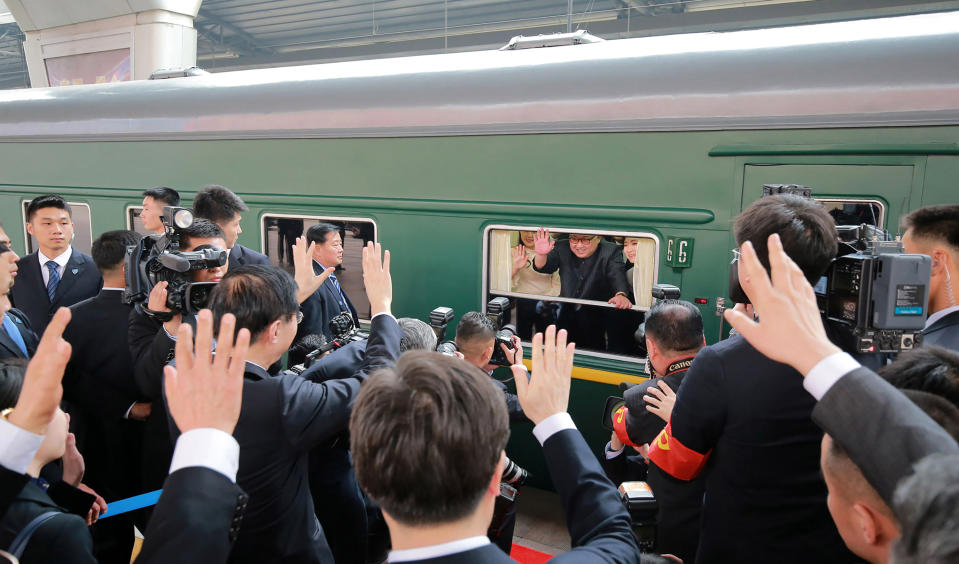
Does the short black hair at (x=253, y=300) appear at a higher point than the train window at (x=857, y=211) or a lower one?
lower

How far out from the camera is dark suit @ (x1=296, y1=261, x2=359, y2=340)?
3.70 m

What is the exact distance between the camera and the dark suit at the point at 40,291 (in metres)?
4.09

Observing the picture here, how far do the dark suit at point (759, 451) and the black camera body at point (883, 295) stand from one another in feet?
0.82

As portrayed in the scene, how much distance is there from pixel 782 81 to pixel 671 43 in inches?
24.8

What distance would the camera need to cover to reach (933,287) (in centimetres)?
219

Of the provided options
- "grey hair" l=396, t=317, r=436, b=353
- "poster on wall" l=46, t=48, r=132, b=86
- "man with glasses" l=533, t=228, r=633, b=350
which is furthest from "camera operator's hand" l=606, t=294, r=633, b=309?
"poster on wall" l=46, t=48, r=132, b=86

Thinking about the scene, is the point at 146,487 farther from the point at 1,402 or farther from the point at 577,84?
the point at 577,84

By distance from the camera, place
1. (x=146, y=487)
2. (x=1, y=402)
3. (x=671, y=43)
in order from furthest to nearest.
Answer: (x=671, y=43) → (x=146, y=487) → (x=1, y=402)

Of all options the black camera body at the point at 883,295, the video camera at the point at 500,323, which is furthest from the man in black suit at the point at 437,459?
the video camera at the point at 500,323

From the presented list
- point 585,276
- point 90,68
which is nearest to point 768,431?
point 585,276

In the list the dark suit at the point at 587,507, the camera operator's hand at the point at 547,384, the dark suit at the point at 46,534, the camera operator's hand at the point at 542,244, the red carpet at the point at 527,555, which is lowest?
the red carpet at the point at 527,555

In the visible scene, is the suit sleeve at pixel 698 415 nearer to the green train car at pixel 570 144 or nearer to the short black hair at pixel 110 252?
the green train car at pixel 570 144

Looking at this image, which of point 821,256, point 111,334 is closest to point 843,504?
point 821,256

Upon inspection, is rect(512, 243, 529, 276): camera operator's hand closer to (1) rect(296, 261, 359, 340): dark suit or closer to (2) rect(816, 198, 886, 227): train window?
(1) rect(296, 261, 359, 340): dark suit
